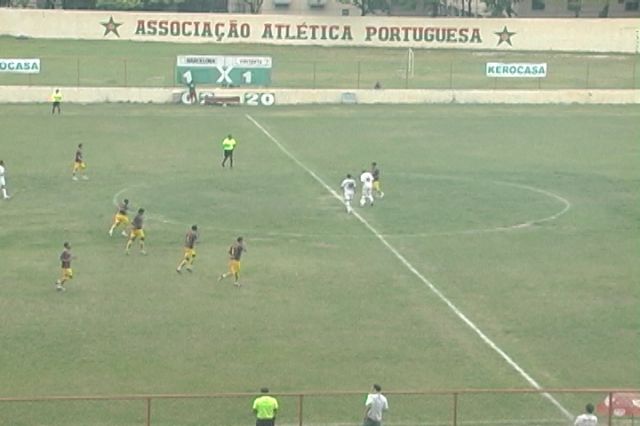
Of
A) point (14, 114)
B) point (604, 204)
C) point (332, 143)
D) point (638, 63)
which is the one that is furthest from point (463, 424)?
point (638, 63)

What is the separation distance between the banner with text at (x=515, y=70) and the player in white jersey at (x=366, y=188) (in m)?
42.2

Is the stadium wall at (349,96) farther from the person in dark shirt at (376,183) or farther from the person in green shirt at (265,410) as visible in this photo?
the person in green shirt at (265,410)

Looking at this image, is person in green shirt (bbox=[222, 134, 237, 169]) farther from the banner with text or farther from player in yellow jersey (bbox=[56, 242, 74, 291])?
the banner with text

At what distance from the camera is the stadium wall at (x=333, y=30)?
105812 millimetres

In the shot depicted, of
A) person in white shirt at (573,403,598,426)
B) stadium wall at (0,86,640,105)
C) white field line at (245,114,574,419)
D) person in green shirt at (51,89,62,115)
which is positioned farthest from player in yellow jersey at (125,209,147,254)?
stadium wall at (0,86,640,105)

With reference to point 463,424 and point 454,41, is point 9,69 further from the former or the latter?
point 463,424

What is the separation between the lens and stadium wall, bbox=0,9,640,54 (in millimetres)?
105812

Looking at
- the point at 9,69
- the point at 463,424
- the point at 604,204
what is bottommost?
the point at 463,424

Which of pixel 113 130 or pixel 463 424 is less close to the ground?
pixel 113 130

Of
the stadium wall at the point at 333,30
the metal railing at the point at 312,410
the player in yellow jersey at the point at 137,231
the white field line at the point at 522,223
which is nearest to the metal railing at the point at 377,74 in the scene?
the stadium wall at the point at 333,30

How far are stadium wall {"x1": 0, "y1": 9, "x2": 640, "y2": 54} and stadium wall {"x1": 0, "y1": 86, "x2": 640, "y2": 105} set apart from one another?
23716mm

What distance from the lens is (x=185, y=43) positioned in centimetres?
10581

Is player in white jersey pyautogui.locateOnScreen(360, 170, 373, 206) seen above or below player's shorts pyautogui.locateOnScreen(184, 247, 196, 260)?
above

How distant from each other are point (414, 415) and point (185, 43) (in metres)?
84.0
